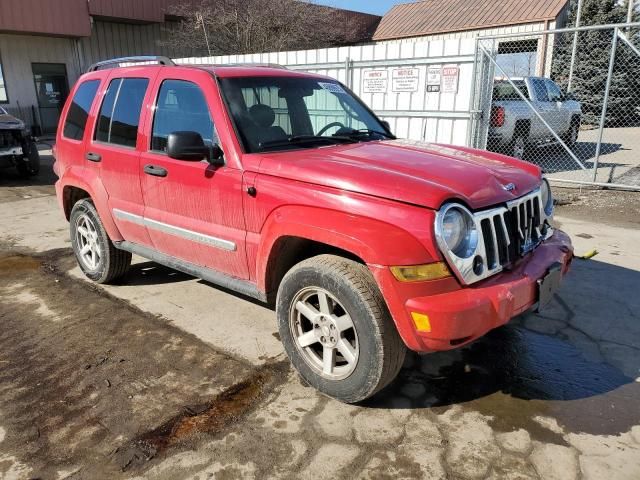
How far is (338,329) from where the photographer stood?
2898 mm

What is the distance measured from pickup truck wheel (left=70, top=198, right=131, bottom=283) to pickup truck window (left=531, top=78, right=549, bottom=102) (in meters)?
9.94

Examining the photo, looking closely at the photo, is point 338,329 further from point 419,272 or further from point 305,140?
point 305,140

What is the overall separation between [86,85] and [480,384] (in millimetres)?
4254

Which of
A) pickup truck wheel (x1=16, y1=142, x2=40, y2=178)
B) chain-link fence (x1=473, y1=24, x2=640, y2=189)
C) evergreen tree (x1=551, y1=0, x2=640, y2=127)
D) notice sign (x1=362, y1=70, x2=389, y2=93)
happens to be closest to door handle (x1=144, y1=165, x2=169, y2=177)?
chain-link fence (x1=473, y1=24, x2=640, y2=189)

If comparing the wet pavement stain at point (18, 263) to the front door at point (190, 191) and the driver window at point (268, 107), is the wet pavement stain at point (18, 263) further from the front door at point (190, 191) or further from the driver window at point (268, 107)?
the driver window at point (268, 107)

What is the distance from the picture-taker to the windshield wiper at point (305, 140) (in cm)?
343

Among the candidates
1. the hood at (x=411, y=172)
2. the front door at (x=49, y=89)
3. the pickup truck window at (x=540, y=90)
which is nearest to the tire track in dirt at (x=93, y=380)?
the hood at (x=411, y=172)

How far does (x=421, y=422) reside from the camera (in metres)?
2.85

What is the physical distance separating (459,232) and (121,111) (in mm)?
3039

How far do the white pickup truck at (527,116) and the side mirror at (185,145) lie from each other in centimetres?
731

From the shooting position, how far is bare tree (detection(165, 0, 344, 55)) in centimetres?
1803

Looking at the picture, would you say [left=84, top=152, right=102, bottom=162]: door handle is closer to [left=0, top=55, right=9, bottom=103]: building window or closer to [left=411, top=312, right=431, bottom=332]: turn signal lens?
[left=411, top=312, right=431, bottom=332]: turn signal lens

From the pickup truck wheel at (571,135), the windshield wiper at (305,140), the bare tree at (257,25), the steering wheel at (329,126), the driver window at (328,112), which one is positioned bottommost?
the pickup truck wheel at (571,135)

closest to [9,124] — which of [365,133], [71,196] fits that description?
[71,196]
